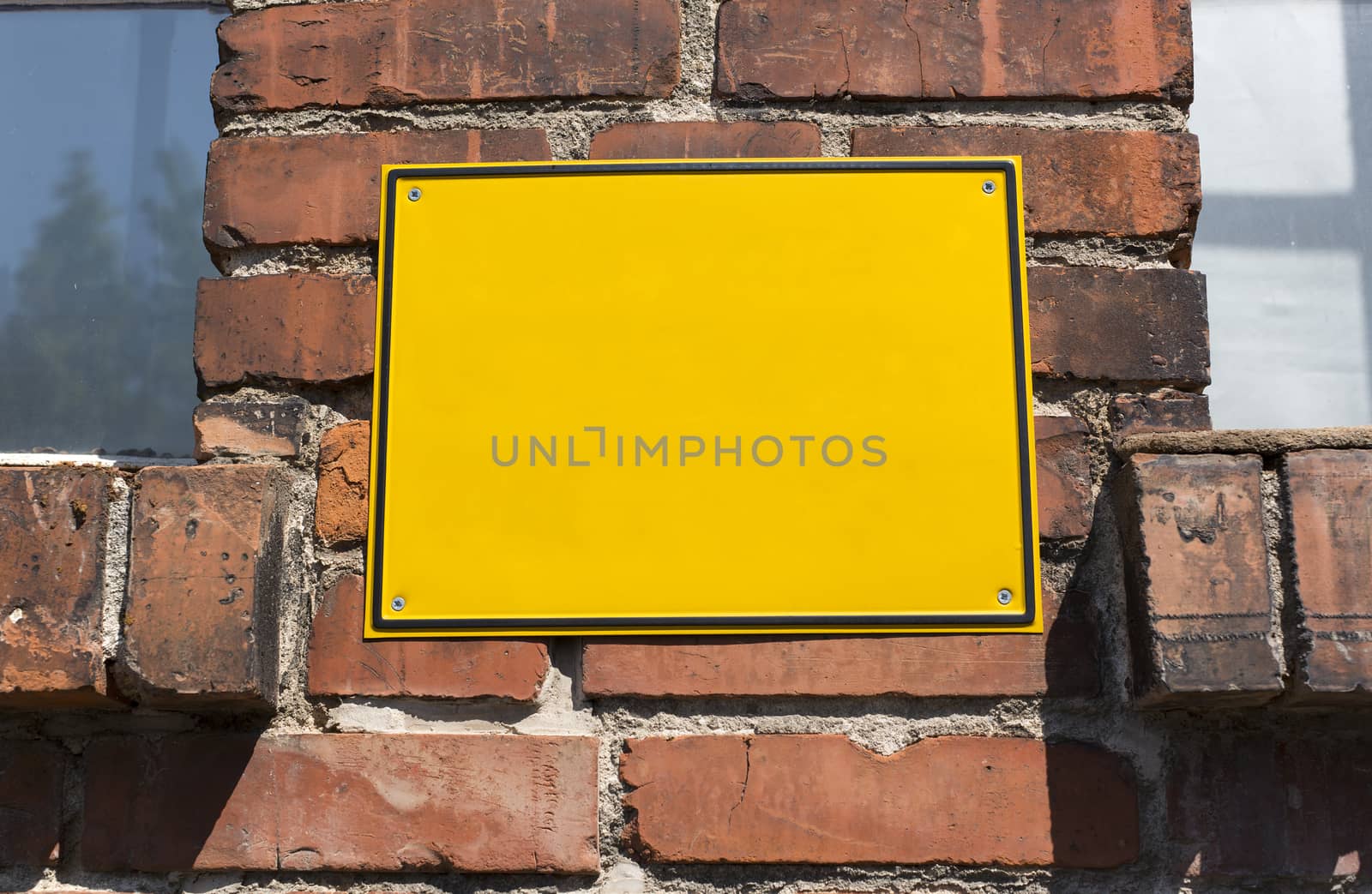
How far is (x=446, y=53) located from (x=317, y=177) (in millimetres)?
162

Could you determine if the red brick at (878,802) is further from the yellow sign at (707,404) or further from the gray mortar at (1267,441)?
the gray mortar at (1267,441)

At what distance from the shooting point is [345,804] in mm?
811

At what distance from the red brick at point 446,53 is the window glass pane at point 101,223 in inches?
10.9

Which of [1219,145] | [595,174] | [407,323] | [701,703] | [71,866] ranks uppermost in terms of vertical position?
[1219,145]

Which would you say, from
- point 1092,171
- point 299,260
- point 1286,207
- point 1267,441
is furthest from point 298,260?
point 1286,207

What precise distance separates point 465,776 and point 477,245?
1.47ft

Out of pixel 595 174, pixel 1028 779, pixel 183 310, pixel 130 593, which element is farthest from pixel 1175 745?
pixel 183 310

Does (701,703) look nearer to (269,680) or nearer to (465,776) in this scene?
(465,776)

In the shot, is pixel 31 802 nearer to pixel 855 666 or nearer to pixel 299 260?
pixel 299 260

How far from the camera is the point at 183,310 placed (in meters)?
1.12

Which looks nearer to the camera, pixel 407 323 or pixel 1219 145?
pixel 407 323

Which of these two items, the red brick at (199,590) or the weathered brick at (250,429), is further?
the weathered brick at (250,429)

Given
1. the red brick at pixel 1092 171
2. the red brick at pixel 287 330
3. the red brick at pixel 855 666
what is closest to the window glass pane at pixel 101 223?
the red brick at pixel 287 330

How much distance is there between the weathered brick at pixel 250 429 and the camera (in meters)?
0.87
